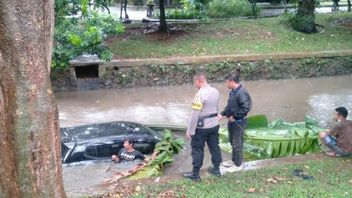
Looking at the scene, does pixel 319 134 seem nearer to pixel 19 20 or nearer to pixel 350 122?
pixel 350 122

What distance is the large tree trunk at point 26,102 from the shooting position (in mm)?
4969

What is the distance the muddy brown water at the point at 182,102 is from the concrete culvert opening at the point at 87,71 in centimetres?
71

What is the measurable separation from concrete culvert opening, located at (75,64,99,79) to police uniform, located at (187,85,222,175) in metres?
11.3

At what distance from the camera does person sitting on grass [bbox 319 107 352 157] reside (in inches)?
342

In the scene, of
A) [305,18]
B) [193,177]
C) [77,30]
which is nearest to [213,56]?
[77,30]

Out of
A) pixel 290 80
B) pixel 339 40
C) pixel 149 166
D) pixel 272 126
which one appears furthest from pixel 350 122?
pixel 339 40

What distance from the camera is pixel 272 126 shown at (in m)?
10.4

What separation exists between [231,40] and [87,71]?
6208mm

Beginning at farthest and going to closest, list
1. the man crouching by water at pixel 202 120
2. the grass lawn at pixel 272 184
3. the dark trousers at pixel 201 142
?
the dark trousers at pixel 201 142 → the man crouching by water at pixel 202 120 → the grass lawn at pixel 272 184

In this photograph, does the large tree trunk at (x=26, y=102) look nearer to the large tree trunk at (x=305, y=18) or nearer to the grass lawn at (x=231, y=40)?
the grass lawn at (x=231, y=40)

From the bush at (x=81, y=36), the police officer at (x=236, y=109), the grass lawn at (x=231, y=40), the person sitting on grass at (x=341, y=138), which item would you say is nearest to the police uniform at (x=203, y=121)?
the police officer at (x=236, y=109)

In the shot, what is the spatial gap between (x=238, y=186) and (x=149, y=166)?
6.27 ft

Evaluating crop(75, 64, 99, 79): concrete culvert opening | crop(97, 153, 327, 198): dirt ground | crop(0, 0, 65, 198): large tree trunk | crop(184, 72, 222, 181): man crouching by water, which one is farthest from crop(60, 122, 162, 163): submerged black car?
crop(75, 64, 99, 79): concrete culvert opening

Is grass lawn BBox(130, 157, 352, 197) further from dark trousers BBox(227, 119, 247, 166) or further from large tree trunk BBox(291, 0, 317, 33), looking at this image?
large tree trunk BBox(291, 0, 317, 33)
